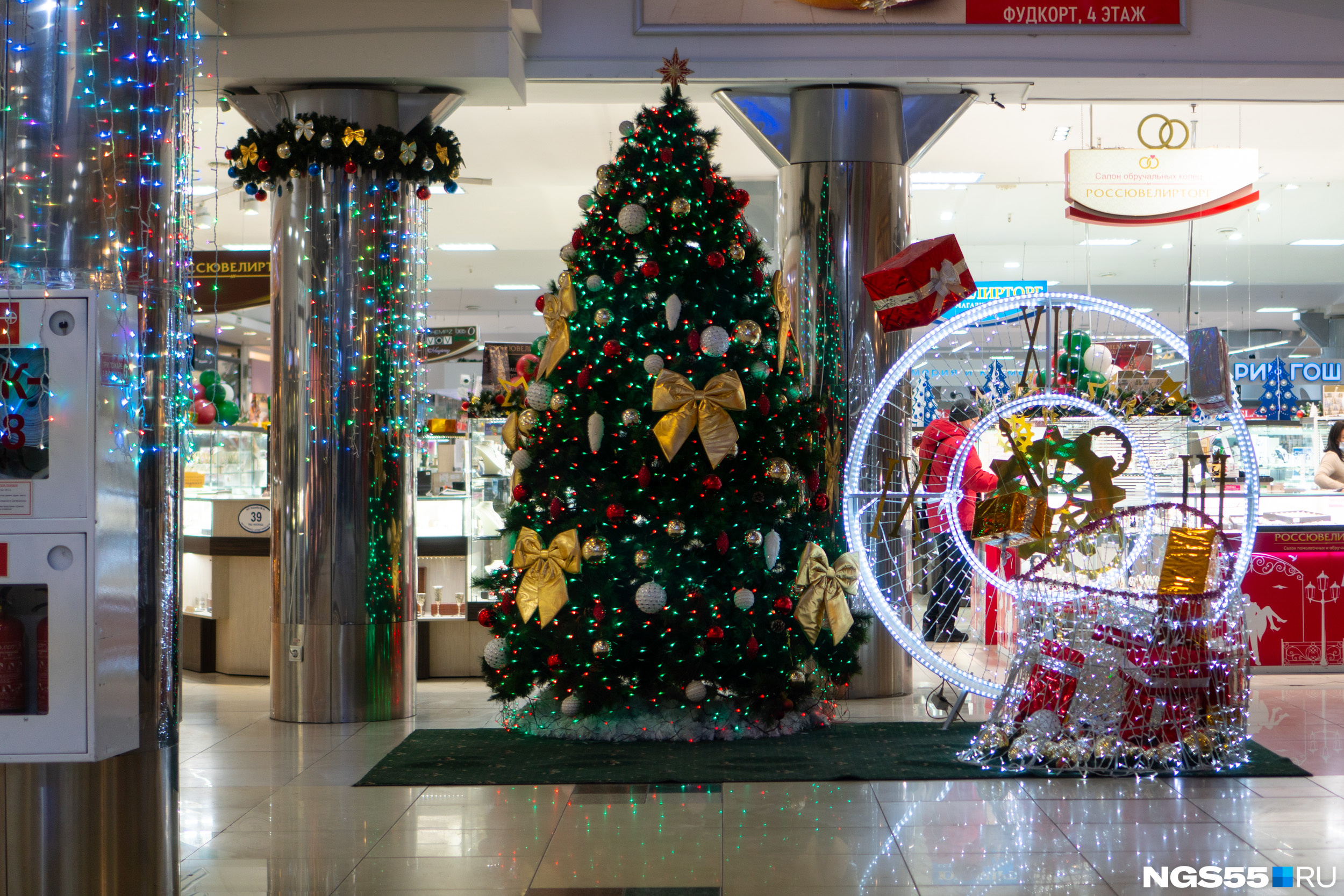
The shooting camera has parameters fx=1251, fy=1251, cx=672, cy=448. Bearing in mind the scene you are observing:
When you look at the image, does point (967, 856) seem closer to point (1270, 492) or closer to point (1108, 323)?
point (1270, 492)

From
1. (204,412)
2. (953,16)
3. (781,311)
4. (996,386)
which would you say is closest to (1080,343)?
(996,386)

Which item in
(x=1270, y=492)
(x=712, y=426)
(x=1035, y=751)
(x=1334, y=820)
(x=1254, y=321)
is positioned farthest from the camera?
(x=1254, y=321)

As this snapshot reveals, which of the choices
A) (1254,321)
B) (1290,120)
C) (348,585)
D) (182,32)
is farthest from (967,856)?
(1254,321)

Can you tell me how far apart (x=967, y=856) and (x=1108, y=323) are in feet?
35.0

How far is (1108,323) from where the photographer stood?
13.5m

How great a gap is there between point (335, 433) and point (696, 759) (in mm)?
2554

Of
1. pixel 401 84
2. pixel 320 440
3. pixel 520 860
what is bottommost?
pixel 520 860

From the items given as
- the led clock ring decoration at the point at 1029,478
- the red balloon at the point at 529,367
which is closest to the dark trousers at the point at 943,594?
the led clock ring decoration at the point at 1029,478

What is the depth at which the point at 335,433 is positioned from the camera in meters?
6.40

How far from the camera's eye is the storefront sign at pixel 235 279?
8641 mm

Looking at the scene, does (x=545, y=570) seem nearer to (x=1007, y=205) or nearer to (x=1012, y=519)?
(x=1012, y=519)

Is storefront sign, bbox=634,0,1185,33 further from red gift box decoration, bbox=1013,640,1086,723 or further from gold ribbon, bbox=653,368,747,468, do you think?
red gift box decoration, bbox=1013,640,1086,723

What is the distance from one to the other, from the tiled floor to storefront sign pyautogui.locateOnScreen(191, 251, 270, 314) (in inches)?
162

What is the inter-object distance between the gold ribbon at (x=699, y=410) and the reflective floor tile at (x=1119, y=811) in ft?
6.45
